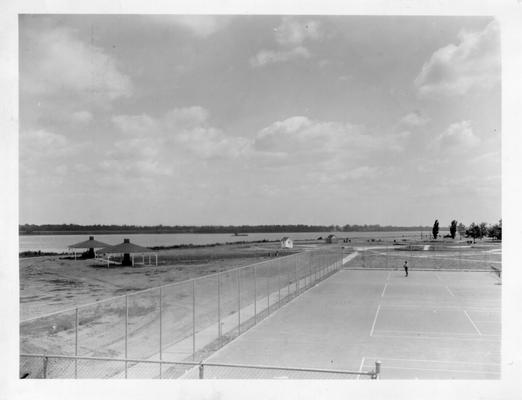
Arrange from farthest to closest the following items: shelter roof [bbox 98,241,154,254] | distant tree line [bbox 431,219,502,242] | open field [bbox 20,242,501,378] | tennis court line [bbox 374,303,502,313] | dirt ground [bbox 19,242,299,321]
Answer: distant tree line [bbox 431,219,502,242] < shelter roof [bbox 98,241,154,254] < dirt ground [bbox 19,242,299,321] < tennis court line [bbox 374,303,502,313] < open field [bbox 20,242,501,378]

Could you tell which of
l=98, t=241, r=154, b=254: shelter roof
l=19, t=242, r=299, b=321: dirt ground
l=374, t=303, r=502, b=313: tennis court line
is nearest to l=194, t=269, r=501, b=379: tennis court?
l=374, t=303, r=502, b=313: tennis court line

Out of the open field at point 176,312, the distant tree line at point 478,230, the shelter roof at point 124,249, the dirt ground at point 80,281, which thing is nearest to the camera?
the open field at point 176,312

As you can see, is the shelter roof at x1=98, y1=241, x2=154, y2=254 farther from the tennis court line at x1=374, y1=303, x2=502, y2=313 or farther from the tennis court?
the tennis court line at x1=374, y1=303, x2=502, y2=313

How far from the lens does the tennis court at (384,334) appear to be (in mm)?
16656

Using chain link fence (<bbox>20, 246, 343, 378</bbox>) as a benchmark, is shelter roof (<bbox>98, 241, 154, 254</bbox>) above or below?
above

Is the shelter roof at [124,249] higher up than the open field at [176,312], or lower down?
higher up

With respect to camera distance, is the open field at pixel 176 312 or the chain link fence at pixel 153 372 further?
the open field at pixel 176 312

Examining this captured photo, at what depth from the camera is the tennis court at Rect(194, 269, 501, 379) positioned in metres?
16.7

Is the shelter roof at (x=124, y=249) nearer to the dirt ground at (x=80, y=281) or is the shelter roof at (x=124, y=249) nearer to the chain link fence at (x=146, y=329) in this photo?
the dirt ground at (x=80, y=281)

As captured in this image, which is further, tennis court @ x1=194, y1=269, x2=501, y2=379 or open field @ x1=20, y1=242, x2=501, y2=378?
open field @ x1=20, y1=242, x2=501, y2=378

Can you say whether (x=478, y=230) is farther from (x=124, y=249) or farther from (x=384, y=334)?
(x=384, y=334)

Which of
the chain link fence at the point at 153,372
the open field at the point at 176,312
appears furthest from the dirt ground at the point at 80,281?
the chain link fence at the point at 153,372
